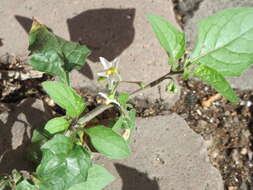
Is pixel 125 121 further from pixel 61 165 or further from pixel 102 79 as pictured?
pixel 61 165

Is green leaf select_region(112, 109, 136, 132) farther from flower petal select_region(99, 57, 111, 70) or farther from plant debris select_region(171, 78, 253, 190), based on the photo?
plant debris select_region(171, 78, 253, 190)

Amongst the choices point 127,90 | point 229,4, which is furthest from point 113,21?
point 229,4

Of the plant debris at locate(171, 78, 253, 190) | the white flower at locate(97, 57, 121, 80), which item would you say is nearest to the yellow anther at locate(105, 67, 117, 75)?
the white flower at locate(97, 57, 121, 80)

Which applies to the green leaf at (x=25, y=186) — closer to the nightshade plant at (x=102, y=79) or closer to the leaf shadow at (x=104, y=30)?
the nightshade plant at (x=102, y=79)

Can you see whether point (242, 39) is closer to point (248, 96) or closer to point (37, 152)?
point (248, 96)

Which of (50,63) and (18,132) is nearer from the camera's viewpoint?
(50,63)

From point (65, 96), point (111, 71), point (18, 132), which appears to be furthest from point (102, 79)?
point (18, 132)
